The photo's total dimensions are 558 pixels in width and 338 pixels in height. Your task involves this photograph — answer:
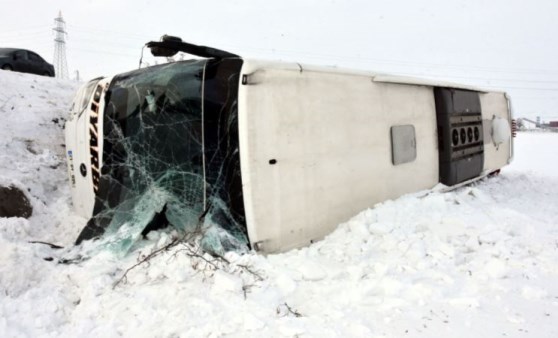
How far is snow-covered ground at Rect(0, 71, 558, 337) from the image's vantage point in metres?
2.39

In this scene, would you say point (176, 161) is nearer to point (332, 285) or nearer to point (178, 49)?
point (178, 49)

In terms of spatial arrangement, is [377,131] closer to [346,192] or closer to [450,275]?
[346,192]

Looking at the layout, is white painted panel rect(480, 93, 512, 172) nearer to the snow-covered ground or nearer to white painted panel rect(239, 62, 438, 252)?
white painted panel rect(239, 62, 438, 252)

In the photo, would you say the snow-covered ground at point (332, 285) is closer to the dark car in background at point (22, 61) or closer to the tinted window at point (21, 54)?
the dark car in background at point (22, 61)

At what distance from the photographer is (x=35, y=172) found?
19.5ft

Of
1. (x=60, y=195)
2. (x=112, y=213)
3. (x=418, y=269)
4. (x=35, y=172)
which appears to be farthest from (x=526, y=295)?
(x=35, y=172)

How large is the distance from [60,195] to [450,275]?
5.26 meters

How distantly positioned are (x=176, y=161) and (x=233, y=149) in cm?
61

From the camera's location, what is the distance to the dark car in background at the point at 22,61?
1134 cm

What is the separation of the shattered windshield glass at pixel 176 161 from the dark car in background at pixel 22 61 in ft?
31.6

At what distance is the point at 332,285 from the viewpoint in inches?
115

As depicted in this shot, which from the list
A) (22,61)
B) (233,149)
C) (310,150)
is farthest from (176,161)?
(22,61)

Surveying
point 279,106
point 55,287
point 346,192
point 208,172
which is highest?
point 279,106

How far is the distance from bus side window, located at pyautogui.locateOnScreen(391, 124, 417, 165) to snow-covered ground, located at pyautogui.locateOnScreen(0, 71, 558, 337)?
782 millimetres
